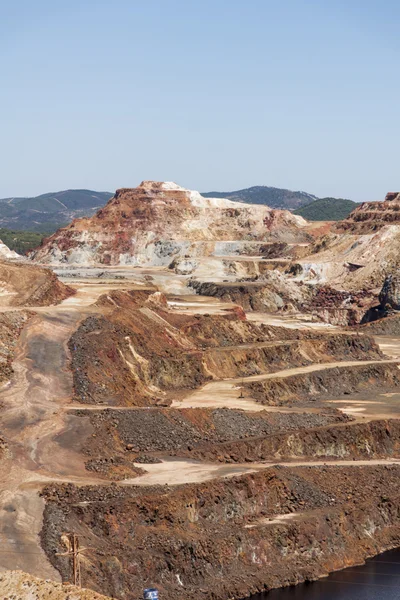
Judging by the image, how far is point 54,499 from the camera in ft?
195

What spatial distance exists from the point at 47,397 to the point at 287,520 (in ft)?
64.6

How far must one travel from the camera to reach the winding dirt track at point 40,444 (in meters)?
55.5

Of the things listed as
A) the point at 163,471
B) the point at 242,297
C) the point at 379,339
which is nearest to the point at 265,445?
the point at 163,471

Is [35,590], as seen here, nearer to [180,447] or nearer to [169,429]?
[180,447]

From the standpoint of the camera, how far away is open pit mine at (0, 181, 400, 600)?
57.4m

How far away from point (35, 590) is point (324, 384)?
2632 inches

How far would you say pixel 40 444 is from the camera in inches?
2719

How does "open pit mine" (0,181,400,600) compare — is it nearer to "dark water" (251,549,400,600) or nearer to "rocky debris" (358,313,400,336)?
"dark water" (251,549,400,600)

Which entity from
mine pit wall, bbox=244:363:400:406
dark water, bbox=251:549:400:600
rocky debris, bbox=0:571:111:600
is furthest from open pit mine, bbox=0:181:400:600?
dark water, bbox=251:549:400:600

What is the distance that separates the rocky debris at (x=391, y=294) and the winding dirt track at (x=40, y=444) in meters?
58.1

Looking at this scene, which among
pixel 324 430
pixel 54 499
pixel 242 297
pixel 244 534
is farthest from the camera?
pixel 242 297

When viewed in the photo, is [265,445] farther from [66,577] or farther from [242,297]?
A: [242,297]

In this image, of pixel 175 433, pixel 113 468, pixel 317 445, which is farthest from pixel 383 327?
pixel 113 468

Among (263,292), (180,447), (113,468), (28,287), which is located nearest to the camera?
(113,468)
